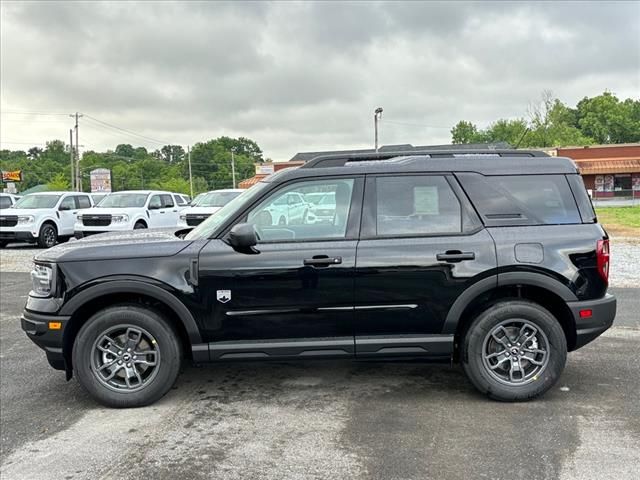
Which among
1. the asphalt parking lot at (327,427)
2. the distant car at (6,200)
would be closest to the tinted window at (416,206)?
the asphalt parking lot at (327,427)

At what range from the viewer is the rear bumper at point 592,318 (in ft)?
13.8

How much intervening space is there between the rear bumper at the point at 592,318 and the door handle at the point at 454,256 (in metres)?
0.88

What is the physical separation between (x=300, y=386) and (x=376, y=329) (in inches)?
38.3

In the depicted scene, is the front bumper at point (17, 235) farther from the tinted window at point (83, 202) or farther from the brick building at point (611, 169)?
the brick building at point (611, 169)

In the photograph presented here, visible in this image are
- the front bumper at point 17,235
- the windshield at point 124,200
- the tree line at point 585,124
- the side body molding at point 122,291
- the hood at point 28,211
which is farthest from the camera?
the tree line at point 585,124

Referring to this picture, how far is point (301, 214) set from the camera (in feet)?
14.0

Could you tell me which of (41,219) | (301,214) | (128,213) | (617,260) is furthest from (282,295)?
(41,219)

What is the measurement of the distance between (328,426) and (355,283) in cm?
104

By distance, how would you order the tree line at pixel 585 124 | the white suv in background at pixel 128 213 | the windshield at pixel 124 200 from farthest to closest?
the tree line at pixel 585 124 < the windshield at pixel 124 200 < the white suv in background at pixel 128 213

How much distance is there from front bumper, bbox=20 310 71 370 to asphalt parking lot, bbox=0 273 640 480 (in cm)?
45

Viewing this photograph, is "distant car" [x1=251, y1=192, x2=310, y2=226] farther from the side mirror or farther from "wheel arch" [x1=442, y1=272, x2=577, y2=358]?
"wheel arch" [x1=442, y1=272, x2=577, y2=358]

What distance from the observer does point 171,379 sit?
4195 mm

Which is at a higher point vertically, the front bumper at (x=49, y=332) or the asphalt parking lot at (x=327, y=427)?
the front bumper at (x=49, y=332)

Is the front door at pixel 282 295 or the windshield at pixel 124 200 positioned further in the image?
the windshield at pixel 124 200
